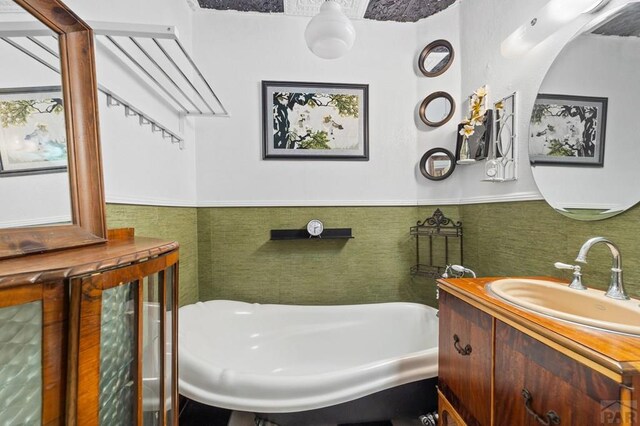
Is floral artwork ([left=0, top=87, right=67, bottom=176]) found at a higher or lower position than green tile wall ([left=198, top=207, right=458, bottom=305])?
higher

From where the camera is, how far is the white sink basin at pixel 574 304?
2.16ft

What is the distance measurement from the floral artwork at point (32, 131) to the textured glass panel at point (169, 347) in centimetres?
40

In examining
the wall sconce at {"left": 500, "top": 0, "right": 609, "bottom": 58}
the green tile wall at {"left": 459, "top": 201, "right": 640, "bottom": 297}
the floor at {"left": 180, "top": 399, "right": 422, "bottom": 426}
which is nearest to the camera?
the green tile wall at {"left": 459, "top": 201, "right": 640, "bottom": 297}

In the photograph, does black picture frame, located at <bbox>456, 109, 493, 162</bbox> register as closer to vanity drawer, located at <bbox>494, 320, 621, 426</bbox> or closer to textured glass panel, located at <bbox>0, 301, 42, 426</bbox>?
vanity drawer, located at <bbox>494, 320, 621, 426</bbox>

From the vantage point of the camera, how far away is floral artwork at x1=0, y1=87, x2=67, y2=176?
0.58 metres

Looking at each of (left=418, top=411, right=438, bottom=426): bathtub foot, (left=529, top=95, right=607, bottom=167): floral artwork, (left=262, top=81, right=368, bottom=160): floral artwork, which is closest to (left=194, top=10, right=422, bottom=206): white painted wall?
(left=262, top=81, right=368, bottom=160): floral artwork

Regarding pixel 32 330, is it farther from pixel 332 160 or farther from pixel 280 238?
pixel 332 160

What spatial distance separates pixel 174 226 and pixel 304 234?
2.77 ft

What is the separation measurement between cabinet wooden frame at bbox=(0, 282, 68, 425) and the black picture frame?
6.27 ft

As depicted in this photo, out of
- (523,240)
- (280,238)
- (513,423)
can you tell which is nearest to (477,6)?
(523,240)

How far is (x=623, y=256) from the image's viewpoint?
3.03 ft

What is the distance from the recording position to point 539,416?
2.07 feet

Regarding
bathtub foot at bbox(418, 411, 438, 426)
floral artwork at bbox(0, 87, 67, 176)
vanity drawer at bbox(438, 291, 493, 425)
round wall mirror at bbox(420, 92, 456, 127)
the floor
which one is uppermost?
round wall mirror at bbox(420, 92, 456, 127)

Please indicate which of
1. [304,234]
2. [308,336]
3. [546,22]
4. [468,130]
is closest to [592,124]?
[546,22]
